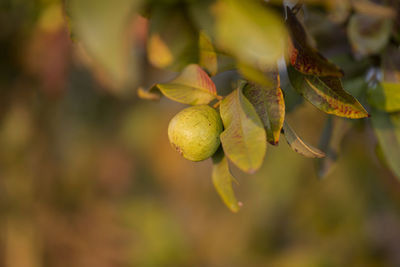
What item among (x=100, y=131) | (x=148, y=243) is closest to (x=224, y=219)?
(x=148, y=243)

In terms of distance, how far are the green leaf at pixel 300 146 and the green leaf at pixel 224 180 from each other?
70mm

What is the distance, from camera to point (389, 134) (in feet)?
1.61

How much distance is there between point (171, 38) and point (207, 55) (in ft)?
0.15

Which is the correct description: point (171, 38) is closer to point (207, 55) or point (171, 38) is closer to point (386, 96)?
point (207, 55)

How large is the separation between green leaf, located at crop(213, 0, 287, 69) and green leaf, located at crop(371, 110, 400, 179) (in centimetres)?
28

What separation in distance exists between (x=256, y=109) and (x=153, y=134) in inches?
60.3

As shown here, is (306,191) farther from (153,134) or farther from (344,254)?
(153,134)

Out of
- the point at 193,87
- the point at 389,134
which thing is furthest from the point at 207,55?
the point at 389,134

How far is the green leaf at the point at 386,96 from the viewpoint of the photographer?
0.46 m

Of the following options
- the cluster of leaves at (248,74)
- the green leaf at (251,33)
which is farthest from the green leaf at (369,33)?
the green leaf at (251,33)

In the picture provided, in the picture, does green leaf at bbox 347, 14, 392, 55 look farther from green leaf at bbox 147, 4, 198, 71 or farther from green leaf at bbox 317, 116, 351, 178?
green leaf at bbox 147, 4, 198, 71

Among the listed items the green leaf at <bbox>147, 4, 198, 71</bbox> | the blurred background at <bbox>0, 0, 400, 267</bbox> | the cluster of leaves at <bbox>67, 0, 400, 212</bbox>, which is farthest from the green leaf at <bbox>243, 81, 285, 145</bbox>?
the blurred background at <bbox>0, 0, 400, 267</bbox>

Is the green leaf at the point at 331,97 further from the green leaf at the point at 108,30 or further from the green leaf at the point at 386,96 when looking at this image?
the green leaf at the point at 108,30

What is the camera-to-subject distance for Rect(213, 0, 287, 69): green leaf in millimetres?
256
